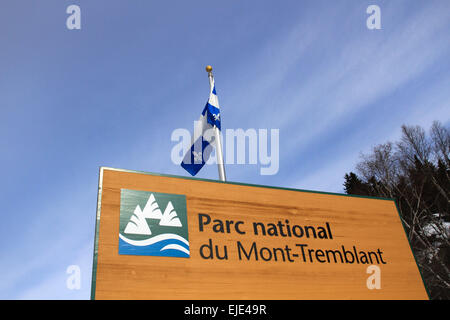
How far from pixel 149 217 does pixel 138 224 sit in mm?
160

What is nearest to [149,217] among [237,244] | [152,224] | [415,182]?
[152,224]

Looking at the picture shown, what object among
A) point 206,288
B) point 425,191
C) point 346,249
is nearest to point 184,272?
point 206,288

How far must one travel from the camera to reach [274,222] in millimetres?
4379

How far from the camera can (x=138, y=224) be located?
368 cm

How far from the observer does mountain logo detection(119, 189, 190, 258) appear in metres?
3.53

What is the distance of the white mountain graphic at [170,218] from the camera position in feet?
12.5

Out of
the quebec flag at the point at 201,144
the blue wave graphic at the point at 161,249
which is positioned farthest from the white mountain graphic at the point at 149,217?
the quebec flag at the point at 201,144

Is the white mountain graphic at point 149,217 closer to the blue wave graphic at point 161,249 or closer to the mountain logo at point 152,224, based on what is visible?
the mountain logo at point 152,224

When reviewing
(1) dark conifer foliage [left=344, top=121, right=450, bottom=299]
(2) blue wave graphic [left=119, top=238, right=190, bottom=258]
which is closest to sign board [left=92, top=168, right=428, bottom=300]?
(2) blue wave graphic [left=119, top=238, right=190, bottom=258]

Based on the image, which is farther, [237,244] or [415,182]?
[415,182]

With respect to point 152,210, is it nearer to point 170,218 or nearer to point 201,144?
point 170,218

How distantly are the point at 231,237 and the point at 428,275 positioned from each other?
64.8 feet

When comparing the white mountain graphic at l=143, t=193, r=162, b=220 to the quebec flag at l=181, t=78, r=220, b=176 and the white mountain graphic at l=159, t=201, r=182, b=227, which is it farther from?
the quebec flag at l=181, t=78, r=220, b=176

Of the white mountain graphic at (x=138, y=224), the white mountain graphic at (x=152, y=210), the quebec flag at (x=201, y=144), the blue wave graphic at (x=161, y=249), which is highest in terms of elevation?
the quebec flag at (x=201, y=144)
